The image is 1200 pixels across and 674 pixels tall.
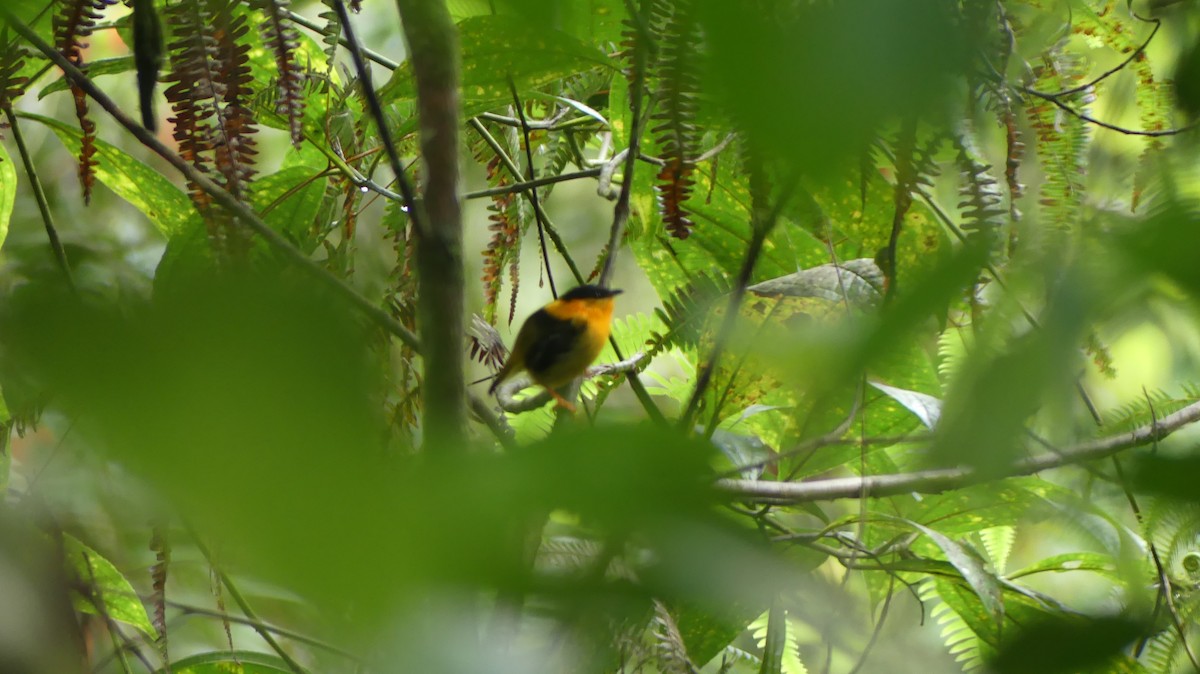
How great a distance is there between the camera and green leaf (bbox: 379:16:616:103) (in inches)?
36.4

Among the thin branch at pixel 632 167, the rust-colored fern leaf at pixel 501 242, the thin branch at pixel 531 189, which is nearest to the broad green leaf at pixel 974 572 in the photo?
the thin branch at pixel 632 167

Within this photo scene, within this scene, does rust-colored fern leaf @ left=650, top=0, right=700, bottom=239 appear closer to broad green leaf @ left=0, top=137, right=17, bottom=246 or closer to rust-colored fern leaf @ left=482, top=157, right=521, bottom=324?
rust-colored fern leaf @ left=482, top=157, right=521, bottom=324

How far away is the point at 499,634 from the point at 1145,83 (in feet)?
3.31

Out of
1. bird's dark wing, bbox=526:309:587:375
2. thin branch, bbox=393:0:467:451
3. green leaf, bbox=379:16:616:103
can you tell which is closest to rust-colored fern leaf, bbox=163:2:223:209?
green leaf, bbox=379:16:616:103

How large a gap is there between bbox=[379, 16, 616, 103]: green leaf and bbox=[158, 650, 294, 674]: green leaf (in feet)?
2.49

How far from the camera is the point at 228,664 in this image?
4.42ft

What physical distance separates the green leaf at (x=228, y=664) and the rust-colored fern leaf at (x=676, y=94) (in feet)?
3.01

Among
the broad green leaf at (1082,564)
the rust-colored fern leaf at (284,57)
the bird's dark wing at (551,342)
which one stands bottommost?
the broad green leaf at (1082,564)

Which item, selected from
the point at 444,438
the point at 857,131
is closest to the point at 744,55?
the point at 857,131

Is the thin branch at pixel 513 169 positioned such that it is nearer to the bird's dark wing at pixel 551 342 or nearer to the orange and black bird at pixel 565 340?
the orange and black bird at pixel 565 340

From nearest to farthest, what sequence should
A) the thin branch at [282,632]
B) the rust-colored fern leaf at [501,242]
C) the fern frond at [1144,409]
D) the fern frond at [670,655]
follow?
the thin branch at [282,632]
the fern frond at [1144,409]
the fern frond at [670,655]
the rust-colored fern leaf at [501,242]

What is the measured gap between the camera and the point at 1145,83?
101 centimetres

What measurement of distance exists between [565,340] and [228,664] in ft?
2.47

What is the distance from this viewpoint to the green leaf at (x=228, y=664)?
1.33m
